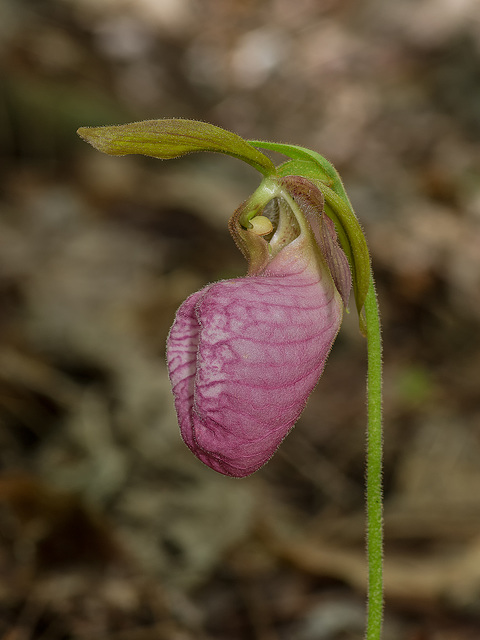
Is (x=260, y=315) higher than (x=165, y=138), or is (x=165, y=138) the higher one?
(x=165, y=138)

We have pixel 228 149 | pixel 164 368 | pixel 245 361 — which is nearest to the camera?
pixel 245 361

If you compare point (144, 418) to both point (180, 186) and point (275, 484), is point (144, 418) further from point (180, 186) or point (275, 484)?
point (180, 186)

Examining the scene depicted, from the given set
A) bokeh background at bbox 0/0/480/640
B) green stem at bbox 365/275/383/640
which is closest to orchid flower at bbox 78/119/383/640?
green stem at bbox 365/275/383/640

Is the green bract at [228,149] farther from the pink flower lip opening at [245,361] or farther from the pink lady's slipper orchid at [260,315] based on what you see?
the pink flower lip opening at [245,361]

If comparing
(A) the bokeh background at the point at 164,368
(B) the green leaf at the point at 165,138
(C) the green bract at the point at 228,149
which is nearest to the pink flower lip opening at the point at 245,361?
(C) the green bract at the point at 228,149

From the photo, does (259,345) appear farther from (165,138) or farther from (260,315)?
(165,138)

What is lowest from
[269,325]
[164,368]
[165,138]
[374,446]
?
[374,446]

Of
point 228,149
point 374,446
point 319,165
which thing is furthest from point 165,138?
point 374,446
